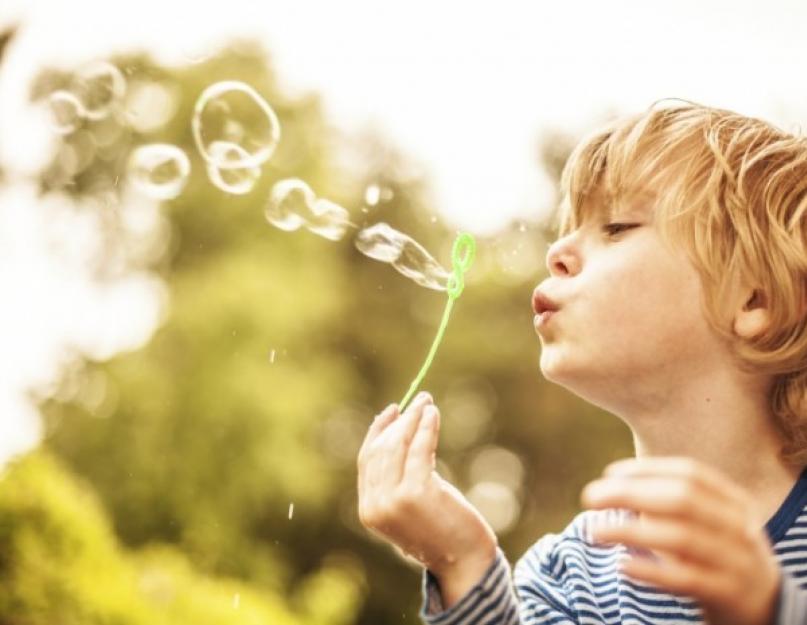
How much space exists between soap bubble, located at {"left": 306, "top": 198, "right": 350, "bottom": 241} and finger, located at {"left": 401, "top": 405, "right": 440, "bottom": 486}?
0.72 m

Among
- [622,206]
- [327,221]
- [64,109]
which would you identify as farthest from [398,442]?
[64,109]

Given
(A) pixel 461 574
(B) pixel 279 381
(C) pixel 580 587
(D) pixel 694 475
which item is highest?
(D) pixel 694 475

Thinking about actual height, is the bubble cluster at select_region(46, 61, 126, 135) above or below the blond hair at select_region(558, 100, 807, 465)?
below

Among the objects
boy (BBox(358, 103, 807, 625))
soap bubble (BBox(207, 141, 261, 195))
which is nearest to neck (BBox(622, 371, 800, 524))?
boy (BBox(358, 103, 807, 625))

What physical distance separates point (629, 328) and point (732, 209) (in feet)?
0.72

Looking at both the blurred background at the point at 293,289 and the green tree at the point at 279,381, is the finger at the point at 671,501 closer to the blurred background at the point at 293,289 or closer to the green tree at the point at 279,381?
the blurred background at the point at 293,289

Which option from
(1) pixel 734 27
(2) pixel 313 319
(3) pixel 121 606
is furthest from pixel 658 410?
(2) pixel 313 319

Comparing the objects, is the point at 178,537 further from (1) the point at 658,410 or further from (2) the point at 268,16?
(1) the point at 658,410

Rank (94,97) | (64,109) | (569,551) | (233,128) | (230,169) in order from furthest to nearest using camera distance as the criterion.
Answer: (94,97), (64,109), (233,128), (230,169), (569,551)

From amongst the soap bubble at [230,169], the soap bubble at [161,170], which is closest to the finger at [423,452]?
the soap bubble at [230,169]

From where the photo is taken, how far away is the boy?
3.68 ft

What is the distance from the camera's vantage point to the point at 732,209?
1267mm

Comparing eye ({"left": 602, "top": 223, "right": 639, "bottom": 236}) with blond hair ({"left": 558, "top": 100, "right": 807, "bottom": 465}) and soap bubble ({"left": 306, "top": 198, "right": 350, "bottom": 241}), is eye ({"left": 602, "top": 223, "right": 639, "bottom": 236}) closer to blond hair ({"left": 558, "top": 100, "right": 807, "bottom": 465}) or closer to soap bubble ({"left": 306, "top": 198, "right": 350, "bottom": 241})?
blond hair ({"left": 558, "top": 100, "right": 807, "bottom": 465})

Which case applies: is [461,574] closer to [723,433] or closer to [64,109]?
[723,433]
